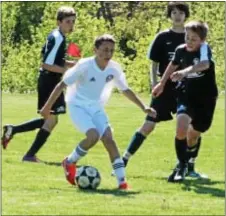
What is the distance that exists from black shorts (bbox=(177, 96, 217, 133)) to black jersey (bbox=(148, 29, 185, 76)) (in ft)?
3.10

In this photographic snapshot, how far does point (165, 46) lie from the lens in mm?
10047

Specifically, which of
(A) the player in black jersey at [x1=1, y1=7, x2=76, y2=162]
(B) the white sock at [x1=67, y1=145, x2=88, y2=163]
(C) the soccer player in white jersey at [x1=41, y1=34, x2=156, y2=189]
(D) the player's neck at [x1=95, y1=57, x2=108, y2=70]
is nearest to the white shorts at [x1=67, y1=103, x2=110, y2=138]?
(C) the soccer player in white jersey at [x1=41, y1=34, x2=156, y2=189]

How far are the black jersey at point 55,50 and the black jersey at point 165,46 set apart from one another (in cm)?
151

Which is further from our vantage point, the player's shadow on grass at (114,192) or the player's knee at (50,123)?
the player's knee at (50,123)

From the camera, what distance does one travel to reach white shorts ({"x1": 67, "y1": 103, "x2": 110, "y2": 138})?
8539 mm

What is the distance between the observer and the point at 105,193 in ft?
26.5

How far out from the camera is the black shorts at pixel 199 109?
30.1 ft

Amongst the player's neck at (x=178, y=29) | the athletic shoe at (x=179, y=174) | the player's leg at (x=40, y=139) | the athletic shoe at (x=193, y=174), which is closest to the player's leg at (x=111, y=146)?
the athletic shoe at (x=179, y=174)

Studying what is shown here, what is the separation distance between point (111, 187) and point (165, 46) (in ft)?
7.57

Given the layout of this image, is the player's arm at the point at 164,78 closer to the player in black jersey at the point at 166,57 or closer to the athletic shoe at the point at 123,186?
the player in black jersey at the point at 166,57

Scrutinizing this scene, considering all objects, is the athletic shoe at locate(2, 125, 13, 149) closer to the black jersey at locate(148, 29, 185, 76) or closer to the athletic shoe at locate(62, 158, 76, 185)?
the black jersey at locate(148, 29, 185, 76)

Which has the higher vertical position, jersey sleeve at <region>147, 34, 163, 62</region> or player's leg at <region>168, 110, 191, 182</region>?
jersey sleeve at <region>147, 34, 163, 62</region>

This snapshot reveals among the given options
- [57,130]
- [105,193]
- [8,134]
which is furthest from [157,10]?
[105,193]

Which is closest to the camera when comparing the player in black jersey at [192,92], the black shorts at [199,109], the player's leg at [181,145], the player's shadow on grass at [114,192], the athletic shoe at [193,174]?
the player's shadow on grass at [114,192]
